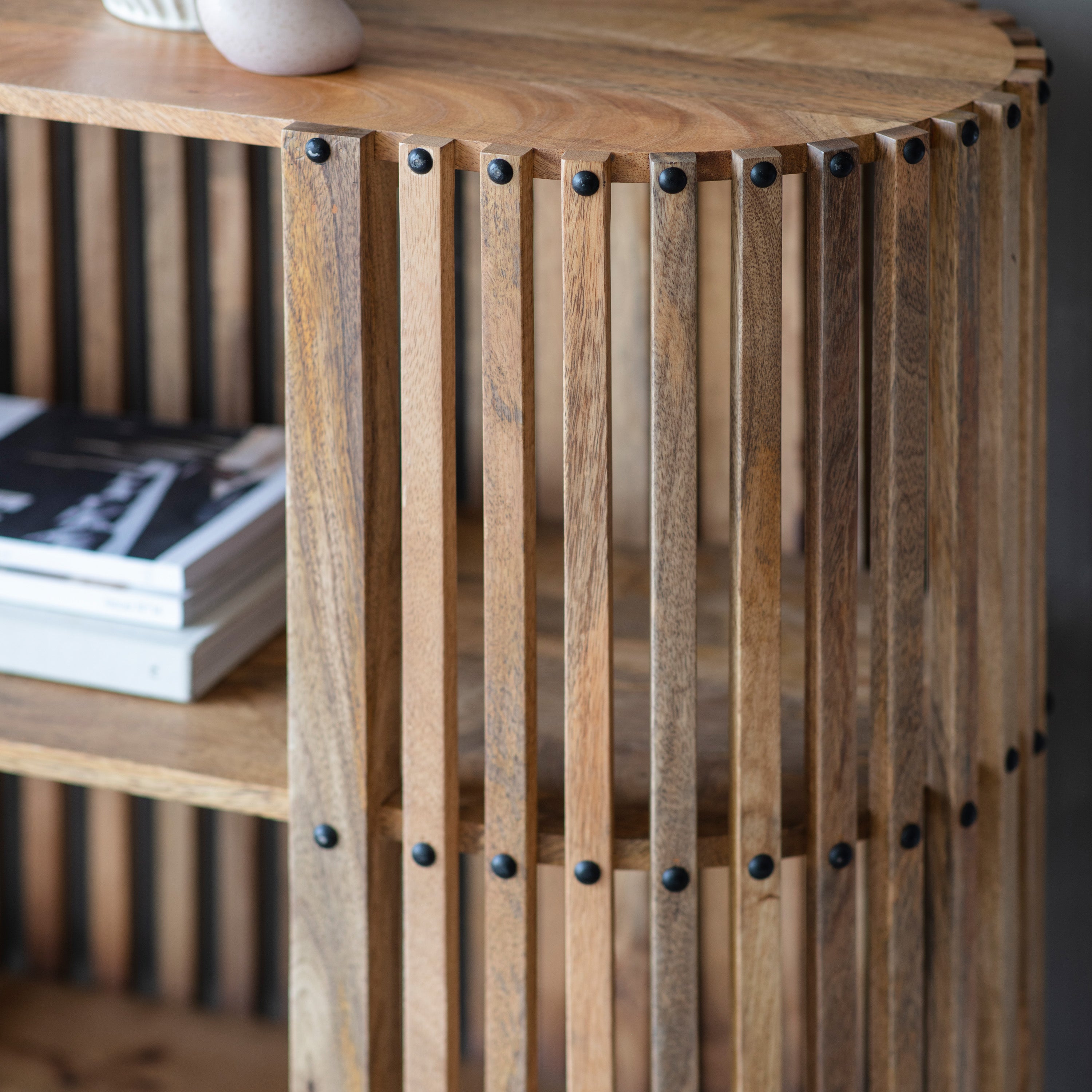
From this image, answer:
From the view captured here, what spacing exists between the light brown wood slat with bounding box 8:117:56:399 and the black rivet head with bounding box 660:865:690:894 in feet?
2.37

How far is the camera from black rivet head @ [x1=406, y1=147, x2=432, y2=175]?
68 cm

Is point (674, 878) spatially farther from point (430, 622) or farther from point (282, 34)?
point (282, 34)

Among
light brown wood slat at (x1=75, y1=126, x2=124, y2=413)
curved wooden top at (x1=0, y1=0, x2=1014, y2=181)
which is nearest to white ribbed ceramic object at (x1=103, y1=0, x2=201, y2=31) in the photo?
curved wooden top at (x1=0, y1=0, x2=1014, y2=181)

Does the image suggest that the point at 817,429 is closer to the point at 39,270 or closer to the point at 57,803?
the point at 39,270

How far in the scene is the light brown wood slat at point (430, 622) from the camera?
69 centimetres

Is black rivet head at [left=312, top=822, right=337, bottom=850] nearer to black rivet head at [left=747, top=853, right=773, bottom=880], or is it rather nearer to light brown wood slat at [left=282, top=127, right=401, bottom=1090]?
light brown wood slat at [left=282, top=127, right=401, bottom=1090]

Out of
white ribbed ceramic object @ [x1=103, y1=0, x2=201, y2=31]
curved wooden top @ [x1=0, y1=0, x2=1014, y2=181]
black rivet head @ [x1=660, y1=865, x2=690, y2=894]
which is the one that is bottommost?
black rivet head @ [x1=660, y1=865, x2=690, y2=894]

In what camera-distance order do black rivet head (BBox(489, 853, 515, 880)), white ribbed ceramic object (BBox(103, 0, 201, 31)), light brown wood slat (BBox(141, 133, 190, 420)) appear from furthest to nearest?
1. light brown wood slat (BBox(141, 133, 190, 420))
2. white ribbed ceramic object (BBox(103, 0, 201, 31))
3. black rivet head (BBox(489, 853, 515, 880))

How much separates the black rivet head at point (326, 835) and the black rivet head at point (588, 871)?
0.43 ft

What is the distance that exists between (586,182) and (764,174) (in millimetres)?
79

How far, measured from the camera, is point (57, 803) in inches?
52.8

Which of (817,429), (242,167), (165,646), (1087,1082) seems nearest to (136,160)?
(242,167)

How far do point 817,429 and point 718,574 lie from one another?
1.12ft

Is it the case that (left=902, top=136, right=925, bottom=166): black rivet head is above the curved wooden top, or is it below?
below
